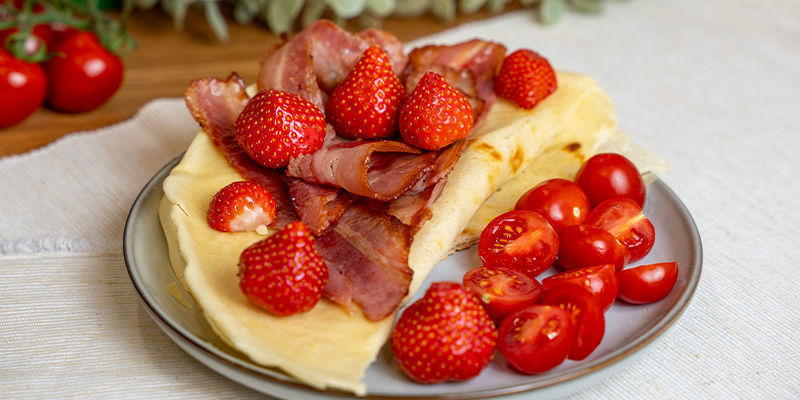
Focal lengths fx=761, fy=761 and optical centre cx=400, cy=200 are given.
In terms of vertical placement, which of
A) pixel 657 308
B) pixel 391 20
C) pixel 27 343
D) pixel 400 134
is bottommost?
pixel 391 20

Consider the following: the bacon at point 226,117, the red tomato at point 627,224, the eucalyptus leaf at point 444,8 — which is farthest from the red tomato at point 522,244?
the eucalyptus leaf at point 444,8

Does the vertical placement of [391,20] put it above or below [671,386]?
below

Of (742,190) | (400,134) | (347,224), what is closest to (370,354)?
(347,224)

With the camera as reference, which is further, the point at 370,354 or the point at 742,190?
the point at 742,190

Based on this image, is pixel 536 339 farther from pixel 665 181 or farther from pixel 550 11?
pixel 550 11

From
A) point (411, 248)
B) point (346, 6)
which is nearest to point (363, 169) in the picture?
point (411, 248)

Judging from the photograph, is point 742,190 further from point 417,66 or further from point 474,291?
point 474,291

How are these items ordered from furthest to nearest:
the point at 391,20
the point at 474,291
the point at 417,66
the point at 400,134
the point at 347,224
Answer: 1. the point at 391,20
2. the point at 417,66
3. the point at 400,134
4. the point at 347,224
5. the point at 474,291

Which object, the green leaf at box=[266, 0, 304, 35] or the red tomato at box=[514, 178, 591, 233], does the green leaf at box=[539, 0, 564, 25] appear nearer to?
the green leaf at box=[266, 0, 304, 35]
